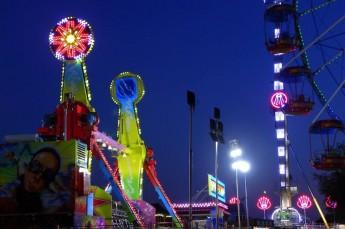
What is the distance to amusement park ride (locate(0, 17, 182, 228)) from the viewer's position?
1624 inches

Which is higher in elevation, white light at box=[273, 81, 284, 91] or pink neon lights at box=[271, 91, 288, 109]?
white light at box=[273, 81, 284, 91]

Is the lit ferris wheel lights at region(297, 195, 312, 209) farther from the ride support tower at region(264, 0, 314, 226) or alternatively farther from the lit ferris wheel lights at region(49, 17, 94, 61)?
the lit ferris wheel lights at region(49, 17, 94, 61)

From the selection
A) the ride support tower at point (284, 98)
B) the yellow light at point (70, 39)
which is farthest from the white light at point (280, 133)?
the yellow light at point (70, 39)

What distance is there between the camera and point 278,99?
251 ft

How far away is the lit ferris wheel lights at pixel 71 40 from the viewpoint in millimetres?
49781

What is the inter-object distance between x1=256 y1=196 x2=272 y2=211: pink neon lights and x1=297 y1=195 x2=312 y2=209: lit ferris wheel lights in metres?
3.69

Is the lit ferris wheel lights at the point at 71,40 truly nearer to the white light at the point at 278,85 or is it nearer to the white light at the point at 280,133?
the white light at the point at 280,133

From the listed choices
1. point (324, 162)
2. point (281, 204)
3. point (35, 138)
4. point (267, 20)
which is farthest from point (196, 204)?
point (35, 138)

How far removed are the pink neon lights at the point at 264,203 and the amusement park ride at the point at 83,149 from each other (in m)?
21.1

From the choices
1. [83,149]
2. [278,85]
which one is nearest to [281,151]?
[278,85]

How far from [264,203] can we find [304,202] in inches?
196

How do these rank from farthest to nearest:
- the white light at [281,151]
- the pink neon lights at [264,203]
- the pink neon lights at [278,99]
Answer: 1. the pink neon lights at [264,203]
2. the white light at [281,151]
3. the pink neon lights at [278,99]

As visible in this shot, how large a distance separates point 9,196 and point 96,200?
7461 mm

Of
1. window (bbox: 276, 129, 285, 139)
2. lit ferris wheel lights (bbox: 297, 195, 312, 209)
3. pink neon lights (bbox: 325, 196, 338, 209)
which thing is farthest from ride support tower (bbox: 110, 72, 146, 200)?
lit ferris wheel lights (bbox: 297, 195, 312, 209)
